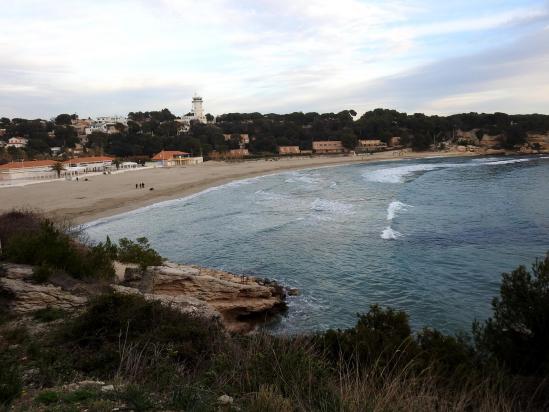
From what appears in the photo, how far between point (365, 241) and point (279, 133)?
118970 millimetres

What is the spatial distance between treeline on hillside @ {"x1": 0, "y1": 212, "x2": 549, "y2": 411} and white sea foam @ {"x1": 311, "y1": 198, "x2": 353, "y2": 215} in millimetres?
27073

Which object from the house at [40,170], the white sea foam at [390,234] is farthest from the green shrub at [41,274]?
the house at [40,170]

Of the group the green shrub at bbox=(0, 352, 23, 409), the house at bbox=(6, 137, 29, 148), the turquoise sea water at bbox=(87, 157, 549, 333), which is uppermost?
the house at bbox=(6, 137, 29, 148)

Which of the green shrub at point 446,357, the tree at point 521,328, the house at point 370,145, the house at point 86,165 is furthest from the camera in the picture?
the house at point 370,145

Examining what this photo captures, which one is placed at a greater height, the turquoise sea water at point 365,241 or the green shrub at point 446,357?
the green shrub at point 446,357

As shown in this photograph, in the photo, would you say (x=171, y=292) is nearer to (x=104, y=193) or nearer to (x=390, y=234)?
(x=390, y=234)

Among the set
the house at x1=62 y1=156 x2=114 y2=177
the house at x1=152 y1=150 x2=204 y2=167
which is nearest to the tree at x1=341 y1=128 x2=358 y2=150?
the house at x1=152 y1=150 x2=204 y2=167

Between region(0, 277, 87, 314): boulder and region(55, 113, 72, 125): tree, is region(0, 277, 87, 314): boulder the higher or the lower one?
the lower one

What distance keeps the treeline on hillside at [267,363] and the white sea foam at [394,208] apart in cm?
2425

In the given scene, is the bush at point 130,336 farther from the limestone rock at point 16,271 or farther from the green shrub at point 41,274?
the limestone rock at point 16,271

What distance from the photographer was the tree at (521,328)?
317 inches

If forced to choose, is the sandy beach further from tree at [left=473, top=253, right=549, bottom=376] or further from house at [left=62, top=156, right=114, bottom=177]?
tree at [left=473, top=253, right=549, bottom=376]

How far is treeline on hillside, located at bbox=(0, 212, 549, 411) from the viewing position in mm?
4832

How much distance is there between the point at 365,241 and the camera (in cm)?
2530
